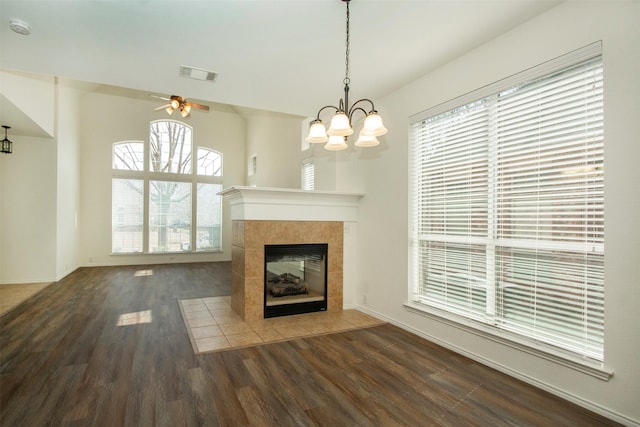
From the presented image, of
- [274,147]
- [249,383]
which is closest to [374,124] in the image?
[249,383]

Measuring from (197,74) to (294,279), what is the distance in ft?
9.41

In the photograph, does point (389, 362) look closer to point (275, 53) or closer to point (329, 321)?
point (329, 321)

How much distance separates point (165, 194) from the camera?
29.8 feet

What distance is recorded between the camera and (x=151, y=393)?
235 centimetres

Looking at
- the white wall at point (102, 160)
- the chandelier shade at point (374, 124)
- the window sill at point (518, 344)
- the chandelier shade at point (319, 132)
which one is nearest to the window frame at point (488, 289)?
the window sill at point (518, 344)

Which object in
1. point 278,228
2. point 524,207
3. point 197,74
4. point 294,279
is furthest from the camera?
point 294,279

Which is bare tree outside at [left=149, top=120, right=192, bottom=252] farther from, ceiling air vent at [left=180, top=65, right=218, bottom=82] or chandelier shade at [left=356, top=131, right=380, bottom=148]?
chandelier shade at [left=356, top=131, right=380, bottom=148]

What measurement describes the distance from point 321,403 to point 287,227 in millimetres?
2362

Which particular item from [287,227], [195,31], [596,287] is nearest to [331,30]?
[195,31]

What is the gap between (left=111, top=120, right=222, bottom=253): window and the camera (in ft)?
28.2

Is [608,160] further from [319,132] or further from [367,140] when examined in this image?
[319,132]

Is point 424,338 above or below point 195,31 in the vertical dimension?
below

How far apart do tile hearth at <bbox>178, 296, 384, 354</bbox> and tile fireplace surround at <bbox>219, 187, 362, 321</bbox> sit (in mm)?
225

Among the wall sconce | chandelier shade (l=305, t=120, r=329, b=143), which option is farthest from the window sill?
the wall sconce
